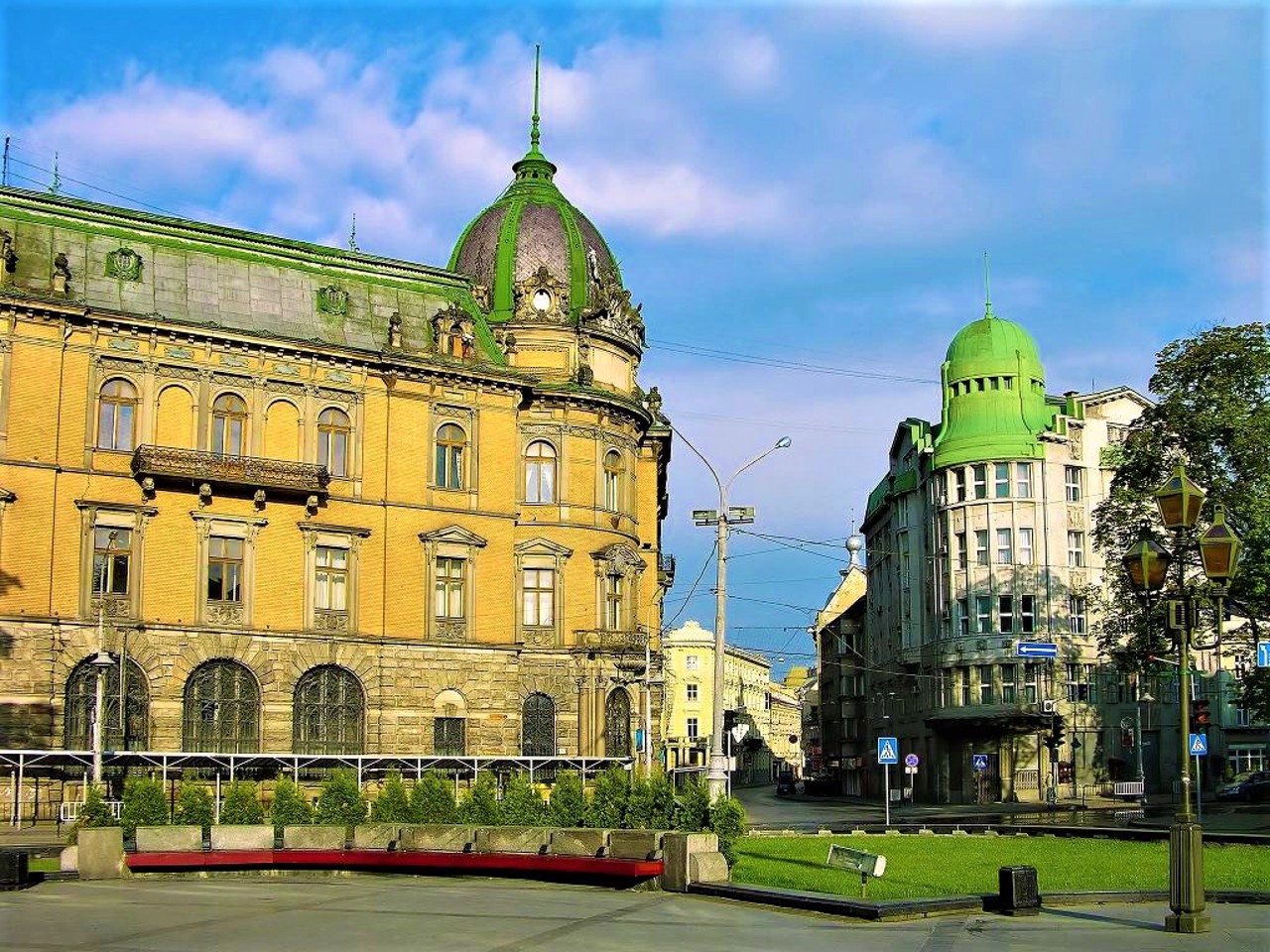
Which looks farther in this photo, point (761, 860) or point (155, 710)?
point (155, 710)

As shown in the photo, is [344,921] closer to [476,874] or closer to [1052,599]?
[476,874]

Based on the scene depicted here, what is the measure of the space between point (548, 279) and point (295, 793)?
32.8 meters

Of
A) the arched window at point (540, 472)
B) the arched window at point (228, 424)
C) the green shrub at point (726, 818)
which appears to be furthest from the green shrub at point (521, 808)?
the arched window at point (540, 472)

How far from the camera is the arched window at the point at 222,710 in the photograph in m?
49.3

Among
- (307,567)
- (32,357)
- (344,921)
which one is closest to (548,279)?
(307,567)

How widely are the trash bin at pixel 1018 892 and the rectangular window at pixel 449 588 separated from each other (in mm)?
37282

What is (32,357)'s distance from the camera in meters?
48.1

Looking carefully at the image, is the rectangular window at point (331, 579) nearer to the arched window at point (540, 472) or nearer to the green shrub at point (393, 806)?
the arched window at point (540, 472)

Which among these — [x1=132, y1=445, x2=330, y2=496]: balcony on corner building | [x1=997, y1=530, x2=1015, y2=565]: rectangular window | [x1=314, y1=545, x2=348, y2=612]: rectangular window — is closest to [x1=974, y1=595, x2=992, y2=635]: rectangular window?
[x1=997, y1=530, x2=1015, y2=565]: rectangular window

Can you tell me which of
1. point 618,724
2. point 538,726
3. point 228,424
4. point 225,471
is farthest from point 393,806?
point 618,724

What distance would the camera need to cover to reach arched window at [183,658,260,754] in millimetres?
49344

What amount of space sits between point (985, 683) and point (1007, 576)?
573cm

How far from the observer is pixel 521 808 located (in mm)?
30234

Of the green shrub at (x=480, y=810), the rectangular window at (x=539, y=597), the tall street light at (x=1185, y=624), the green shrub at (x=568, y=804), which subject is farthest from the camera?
the rectangular window at (x=539, y=597)
